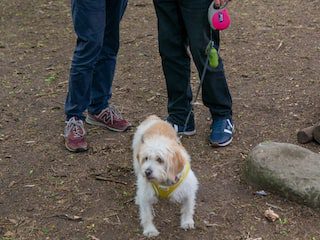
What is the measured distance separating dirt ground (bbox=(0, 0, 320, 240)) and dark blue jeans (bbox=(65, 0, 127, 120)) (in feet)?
1.13

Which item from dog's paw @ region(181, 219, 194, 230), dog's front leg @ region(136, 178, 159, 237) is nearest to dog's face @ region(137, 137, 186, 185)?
dog's front leg @ region(136, 178, 159, 237)

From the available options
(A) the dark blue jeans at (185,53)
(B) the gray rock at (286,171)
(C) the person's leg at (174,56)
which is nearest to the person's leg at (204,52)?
(A) the dark blue jeans at (185,53)

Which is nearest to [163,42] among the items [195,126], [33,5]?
[195,126]

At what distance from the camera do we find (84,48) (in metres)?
4.09

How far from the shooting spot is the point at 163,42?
420 cm

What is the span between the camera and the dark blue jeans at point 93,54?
3.97 m

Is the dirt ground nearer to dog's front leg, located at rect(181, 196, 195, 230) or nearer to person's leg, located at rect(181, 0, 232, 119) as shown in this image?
dog's front leg, located at rect(181, 196, 195, 230)

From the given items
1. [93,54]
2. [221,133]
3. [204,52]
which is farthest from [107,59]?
[221,133]

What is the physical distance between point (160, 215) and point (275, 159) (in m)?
0.88

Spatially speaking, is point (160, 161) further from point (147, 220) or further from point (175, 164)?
point (147, 220)

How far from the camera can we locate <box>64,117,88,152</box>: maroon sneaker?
4320mm

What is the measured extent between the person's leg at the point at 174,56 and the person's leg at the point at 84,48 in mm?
463

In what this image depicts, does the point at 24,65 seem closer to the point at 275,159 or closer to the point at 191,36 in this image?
the point at 191,36

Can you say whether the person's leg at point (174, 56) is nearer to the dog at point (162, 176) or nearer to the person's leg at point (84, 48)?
the person's leg at point (84, 48)
